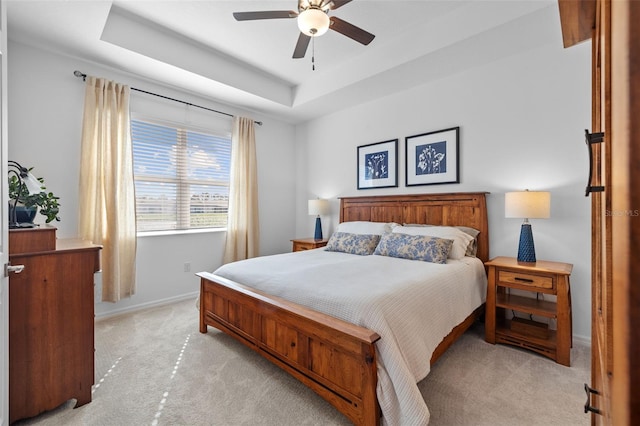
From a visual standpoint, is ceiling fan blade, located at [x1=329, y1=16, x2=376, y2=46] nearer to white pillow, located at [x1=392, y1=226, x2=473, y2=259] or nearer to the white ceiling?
the white ceiling

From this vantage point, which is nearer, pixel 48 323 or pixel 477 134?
pixel 48 323

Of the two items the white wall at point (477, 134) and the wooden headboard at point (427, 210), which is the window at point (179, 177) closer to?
the white wall at point (477, 134)

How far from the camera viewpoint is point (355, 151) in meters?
4.23

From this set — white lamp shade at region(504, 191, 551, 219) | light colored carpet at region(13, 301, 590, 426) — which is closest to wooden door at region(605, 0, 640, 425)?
light colored carpet at region(13, 301, 590, 426)

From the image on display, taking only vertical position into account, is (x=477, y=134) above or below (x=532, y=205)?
above

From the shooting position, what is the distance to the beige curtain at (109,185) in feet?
9.66

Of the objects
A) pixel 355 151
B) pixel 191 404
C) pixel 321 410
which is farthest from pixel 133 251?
pixel 355 151

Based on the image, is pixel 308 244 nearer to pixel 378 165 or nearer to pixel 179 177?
pixel 378 165

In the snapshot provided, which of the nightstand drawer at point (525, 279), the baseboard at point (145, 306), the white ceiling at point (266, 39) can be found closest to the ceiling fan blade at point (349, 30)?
the white ceiling at point (266, 39)

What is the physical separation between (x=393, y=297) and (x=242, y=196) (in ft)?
9.88

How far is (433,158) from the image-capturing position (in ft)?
11.3

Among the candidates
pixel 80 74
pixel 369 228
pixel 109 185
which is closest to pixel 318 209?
pixel 369 228

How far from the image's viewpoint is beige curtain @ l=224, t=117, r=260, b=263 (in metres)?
4.15

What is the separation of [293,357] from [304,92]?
11.1ft
